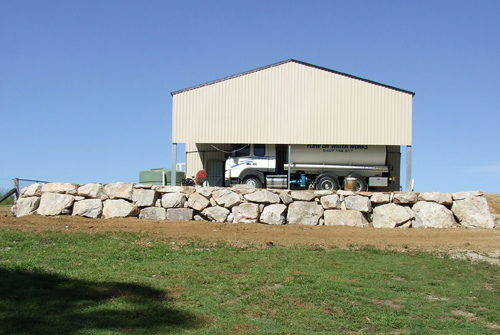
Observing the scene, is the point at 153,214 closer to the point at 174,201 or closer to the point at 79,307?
the point at 174,201

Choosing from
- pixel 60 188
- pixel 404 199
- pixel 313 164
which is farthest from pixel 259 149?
pixel 60 188

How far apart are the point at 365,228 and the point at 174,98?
13.4 metres

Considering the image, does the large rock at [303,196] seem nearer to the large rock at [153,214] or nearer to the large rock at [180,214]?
the large rock at [180,214]

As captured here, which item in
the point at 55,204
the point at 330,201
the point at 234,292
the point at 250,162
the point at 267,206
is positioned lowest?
the point at 234,292

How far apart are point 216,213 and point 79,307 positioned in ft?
36.7

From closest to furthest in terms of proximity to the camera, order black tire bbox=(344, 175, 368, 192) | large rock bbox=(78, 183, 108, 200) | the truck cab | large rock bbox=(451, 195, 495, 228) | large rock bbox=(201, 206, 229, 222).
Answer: large rock bbox=(451, 195, 495, 228)
large rock bbox=(201, 206, 229, 222)
large rock bbox=(78, 183, 108, 200)
black tire bbox=(344, 175, 368, 192)
the truck cab

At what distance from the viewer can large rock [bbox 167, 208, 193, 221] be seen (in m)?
18.3

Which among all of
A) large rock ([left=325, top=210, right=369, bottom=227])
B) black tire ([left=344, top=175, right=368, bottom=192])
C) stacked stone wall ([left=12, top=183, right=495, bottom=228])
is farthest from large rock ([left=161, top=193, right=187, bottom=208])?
black tire ([left=344, top=175, right=368, bottom=192])

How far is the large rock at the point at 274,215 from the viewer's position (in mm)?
17844

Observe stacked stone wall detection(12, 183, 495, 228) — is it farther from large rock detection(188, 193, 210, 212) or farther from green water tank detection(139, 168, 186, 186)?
green water tank detection(139, 168, 186, 186)

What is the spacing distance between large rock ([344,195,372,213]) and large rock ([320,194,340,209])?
1.15ft

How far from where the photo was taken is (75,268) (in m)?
9.46

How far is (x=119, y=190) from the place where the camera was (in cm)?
1864

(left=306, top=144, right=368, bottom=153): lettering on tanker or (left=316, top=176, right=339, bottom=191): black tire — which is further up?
(left=306, top=144, right=368, bottom=153): lettering on tanker
